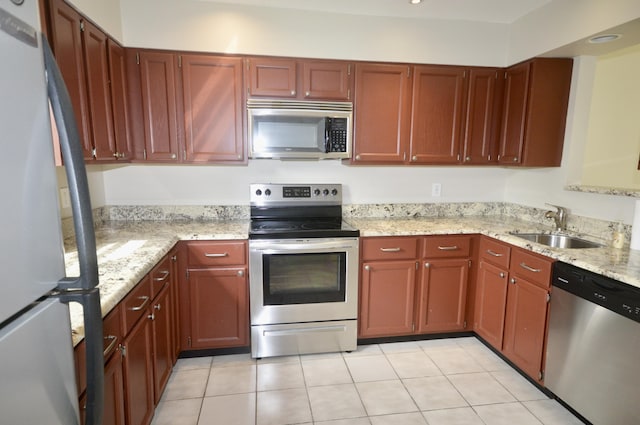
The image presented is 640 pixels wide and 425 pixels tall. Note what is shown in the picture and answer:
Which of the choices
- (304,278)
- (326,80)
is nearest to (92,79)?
(326,80)

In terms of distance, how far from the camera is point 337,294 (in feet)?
8.39

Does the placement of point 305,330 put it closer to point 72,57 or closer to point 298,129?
point 298,129

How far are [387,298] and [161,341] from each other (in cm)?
157

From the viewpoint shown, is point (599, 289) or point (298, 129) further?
point (298, 129)

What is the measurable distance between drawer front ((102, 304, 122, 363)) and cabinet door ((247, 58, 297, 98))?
1.76 metres

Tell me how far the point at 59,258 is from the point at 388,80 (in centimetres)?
251

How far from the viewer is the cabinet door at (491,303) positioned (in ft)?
8.11

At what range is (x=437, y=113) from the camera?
282 cm

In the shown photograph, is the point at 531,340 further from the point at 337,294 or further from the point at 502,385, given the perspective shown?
the point at 337,294

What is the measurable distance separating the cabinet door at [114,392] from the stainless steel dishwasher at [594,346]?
7.38 feet

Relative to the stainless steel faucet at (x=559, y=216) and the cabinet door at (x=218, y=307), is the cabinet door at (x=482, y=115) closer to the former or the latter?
the stainless steel faucet at (x=559, y=216)

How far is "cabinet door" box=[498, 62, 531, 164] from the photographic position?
269cm

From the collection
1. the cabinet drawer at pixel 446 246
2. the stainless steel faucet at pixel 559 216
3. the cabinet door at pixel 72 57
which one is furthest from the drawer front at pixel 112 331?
the stainless steel faucet at pixel 559 216

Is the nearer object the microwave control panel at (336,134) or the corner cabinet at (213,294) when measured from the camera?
the corner cabinet at (213,294)
